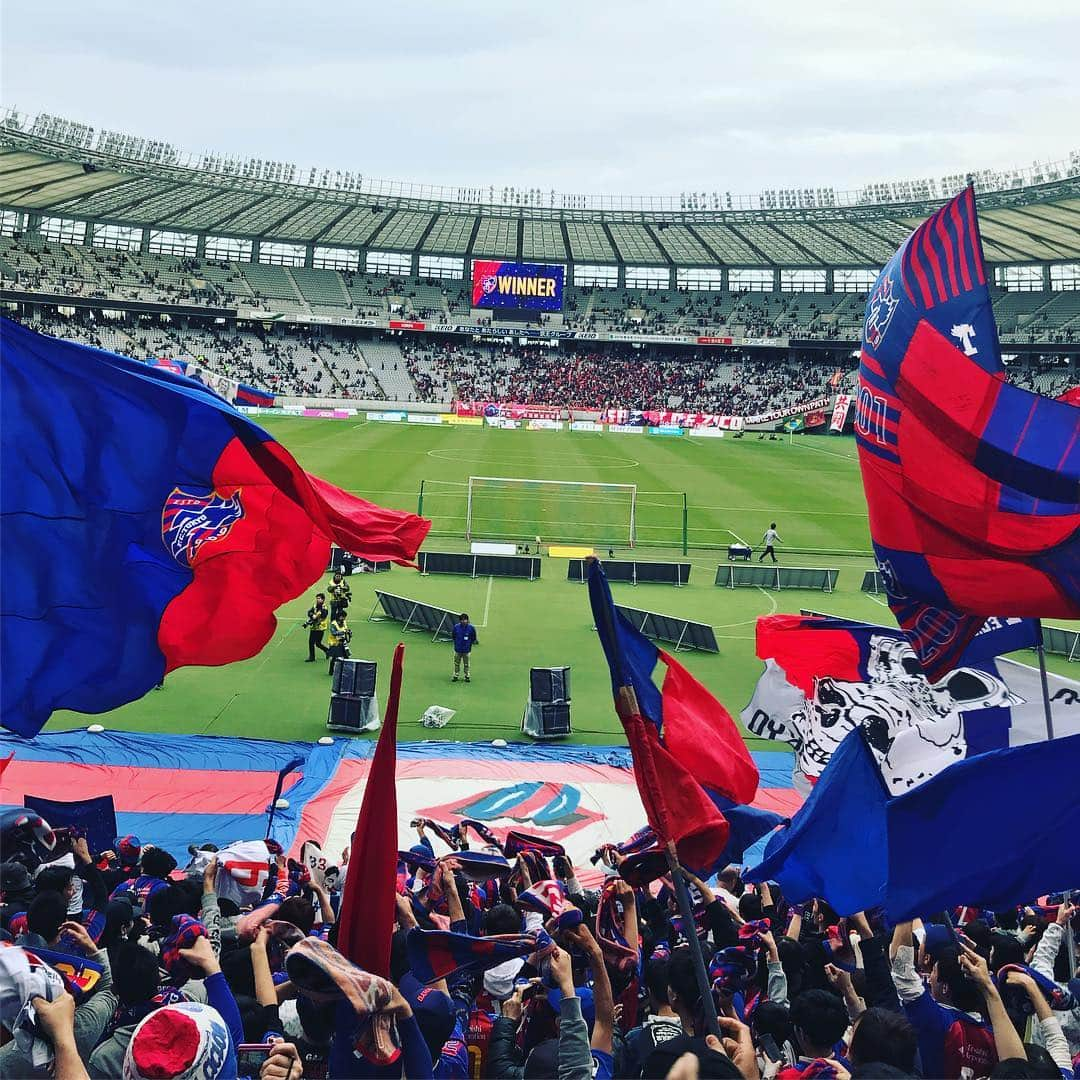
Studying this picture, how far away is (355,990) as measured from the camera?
410 cm

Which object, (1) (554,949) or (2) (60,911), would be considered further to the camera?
(2) (60,911)

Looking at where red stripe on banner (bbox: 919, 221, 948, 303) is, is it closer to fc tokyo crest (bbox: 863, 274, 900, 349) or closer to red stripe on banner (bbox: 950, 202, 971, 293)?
red stripe on banner (bbox: 950, 202, 971, 293)

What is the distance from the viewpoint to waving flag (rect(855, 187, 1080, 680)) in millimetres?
8492

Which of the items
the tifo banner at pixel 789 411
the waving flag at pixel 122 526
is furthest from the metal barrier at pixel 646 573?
the tifo banner at pixel 789 411

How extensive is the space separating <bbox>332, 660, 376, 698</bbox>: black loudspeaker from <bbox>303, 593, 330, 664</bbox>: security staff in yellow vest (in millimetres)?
3055

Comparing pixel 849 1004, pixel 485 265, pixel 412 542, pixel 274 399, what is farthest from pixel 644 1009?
pixel 485 265

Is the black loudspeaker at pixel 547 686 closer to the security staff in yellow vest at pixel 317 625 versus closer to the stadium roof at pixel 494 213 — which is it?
the security staff in yellow vest at pixel 317 625

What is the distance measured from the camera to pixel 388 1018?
4.21 m

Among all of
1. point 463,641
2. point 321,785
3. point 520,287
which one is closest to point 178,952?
point 321,785

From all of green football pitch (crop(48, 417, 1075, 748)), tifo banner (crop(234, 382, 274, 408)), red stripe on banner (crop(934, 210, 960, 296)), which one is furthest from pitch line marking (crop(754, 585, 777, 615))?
tifo banner (crop(234, 382, 274, 408))

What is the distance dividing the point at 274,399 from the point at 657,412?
31450mm

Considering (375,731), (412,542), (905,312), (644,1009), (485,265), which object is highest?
(485,265)

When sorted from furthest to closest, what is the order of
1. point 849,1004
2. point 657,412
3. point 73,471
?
point 657,412, point 73,471, point 849,1004

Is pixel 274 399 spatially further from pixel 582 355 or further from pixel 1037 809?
pixel 1037 809
